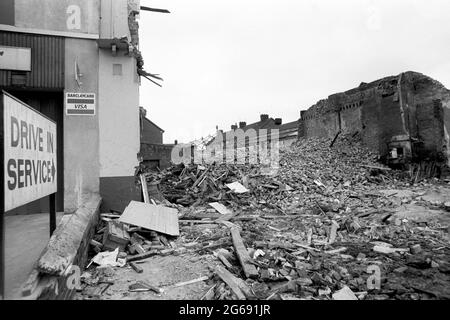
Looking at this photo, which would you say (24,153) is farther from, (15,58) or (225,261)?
(15,58)

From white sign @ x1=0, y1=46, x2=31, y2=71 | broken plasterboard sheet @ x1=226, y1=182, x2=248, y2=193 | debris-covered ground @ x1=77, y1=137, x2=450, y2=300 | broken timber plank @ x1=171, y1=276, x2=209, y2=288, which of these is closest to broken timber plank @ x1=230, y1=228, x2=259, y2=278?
debris-covered ground @ x1=77, y1=137, x2=450, y2=300

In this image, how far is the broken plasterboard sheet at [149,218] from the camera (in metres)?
7.00

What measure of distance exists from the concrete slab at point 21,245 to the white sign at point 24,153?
3.22 ft

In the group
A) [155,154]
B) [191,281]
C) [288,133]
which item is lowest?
[191,281]

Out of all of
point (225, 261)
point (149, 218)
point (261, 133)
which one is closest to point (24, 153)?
point (225, 261)

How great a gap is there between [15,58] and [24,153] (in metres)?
5.02

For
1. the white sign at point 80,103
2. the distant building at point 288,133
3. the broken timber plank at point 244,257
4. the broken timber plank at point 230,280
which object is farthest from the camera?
the distant building at point 288,133

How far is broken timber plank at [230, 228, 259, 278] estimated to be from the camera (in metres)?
5.06

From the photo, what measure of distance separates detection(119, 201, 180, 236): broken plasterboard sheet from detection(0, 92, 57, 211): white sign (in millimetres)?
2774

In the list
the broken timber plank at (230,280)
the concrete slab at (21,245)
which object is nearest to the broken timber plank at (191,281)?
Answer: the broken timber plank at (230,280)

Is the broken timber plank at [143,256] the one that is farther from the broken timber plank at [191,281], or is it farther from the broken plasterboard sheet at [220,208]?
the broken plasterboard sheet at [220,208]

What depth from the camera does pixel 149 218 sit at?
7.34m
